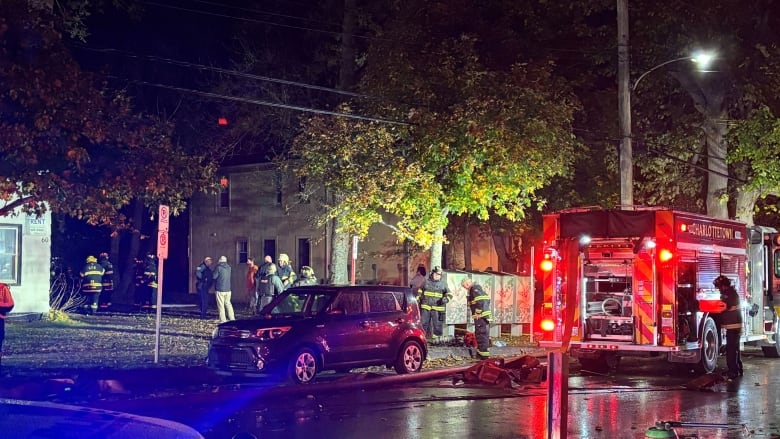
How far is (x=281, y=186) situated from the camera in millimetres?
37781

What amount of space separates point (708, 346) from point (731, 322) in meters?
0.64

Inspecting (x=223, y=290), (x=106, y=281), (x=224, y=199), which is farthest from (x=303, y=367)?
(x=224, y=199)

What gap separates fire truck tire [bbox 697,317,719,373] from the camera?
16.4 meters

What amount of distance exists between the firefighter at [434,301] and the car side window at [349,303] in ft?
15.2

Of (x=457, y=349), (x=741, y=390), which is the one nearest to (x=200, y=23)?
(x=457, y=349)

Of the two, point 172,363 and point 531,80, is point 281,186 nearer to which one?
point 531,80

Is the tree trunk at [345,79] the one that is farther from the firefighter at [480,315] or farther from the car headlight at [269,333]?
the car headlight at [269,333]

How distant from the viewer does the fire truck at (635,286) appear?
15.5 meters

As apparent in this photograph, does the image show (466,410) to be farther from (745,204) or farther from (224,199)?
(224,199)

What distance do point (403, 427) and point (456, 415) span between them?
1.16 m

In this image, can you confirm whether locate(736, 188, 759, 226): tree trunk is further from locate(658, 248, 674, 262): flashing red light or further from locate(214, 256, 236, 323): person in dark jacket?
locate(214, 256, 236, 323): person in dark jacket

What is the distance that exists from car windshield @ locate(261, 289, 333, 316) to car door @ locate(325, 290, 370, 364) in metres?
0.22

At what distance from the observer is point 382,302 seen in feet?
51.9

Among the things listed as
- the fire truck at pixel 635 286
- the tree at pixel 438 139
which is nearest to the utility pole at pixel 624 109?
the tree at pixel 438 139
